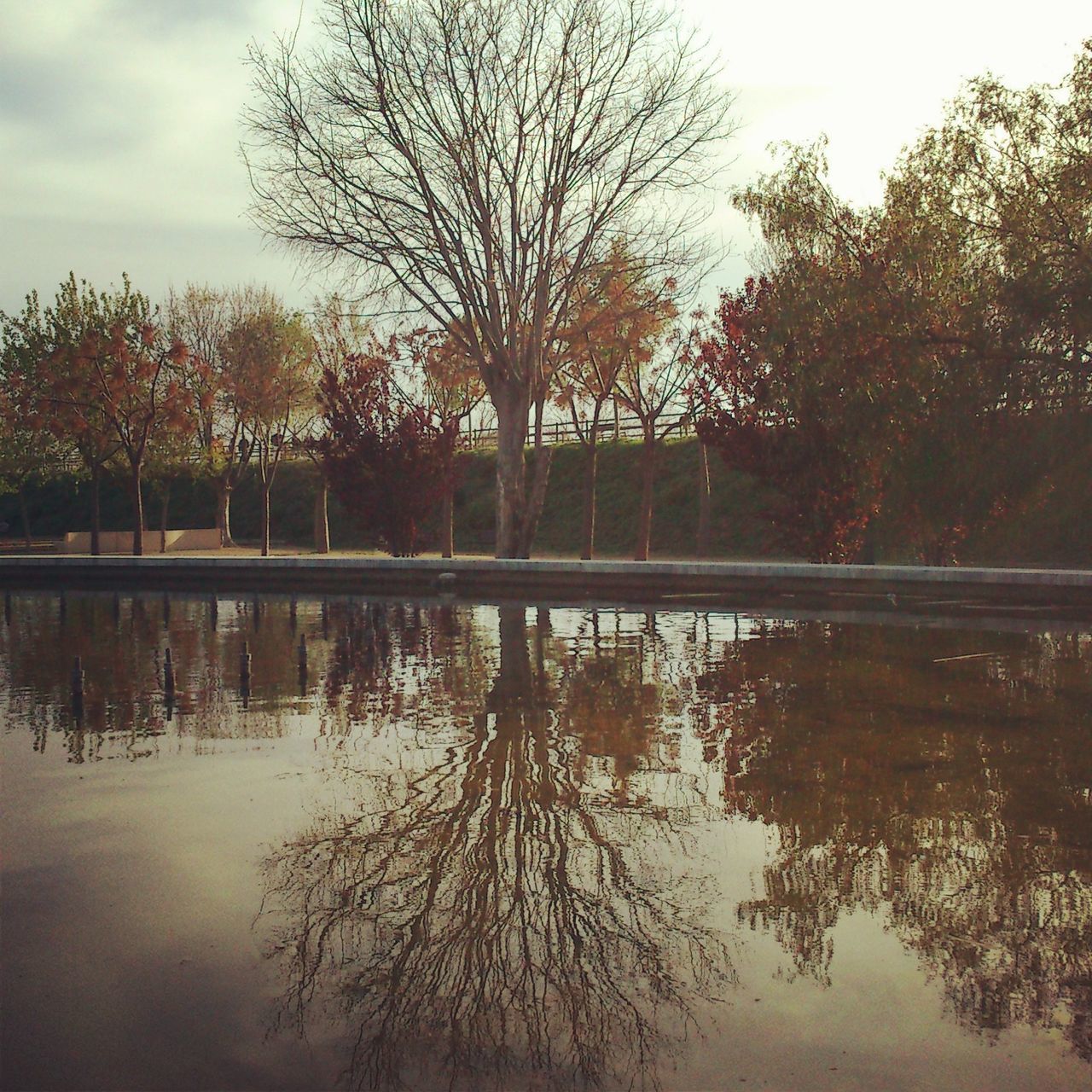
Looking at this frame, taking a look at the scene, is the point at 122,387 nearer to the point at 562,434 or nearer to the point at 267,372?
the point at 267,372

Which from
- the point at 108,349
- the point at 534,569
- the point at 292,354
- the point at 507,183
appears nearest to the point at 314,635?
the point at 534,569

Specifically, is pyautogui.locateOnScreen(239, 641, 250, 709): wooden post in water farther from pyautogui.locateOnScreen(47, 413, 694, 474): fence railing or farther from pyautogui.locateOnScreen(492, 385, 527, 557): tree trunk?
pyautogui.locateOnScreen(47, 413, 694, 474): fence railing

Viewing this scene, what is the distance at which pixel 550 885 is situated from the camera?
636 centimetres

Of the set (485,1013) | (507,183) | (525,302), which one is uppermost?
(507,183)

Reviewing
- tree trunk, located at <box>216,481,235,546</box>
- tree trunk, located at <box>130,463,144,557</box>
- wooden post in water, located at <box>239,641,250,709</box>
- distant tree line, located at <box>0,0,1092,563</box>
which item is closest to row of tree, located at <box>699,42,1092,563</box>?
distant tree line, located at <box>0,0,1092,563</box>

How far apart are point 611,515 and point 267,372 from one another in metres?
13.8

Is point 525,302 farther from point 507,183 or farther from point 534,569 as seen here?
point 534,569

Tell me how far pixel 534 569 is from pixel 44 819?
1693 centimetres

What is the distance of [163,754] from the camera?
962cm

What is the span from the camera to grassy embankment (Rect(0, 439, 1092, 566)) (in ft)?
118

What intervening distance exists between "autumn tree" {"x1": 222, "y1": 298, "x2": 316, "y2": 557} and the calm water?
111 ft

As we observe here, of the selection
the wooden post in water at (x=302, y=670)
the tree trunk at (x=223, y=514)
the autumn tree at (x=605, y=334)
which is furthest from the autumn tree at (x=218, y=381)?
the wooden post in water at (x=302, y=670)

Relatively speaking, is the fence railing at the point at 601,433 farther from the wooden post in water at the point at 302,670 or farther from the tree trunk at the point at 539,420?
the wooden post in water at the point at 302,670

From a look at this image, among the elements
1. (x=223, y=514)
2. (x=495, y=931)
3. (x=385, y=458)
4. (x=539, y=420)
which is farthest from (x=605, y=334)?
(x=495, y=931)
